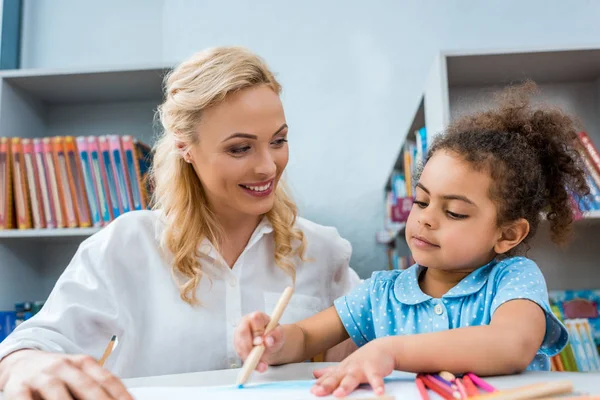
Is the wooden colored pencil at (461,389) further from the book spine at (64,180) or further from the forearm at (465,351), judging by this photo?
the book spine at (64,180)

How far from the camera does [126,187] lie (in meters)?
1.96

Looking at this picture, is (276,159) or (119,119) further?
(119,119)

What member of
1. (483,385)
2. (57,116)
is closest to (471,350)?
(483,385)

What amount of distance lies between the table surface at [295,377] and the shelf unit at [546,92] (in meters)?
1.08

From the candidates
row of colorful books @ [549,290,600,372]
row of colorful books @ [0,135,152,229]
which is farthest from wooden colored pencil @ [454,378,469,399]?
row of colorful books @ [0,135,152,229]

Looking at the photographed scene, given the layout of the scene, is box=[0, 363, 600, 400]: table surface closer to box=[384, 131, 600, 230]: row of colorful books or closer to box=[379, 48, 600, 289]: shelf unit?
box=[384, 131, 600, 230]: row of colorful books

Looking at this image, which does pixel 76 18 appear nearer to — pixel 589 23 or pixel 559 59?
pixel 559 59

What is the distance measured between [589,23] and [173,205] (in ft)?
7.21

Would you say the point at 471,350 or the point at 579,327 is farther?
the point at 579,327

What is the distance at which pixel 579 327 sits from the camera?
1.89 m

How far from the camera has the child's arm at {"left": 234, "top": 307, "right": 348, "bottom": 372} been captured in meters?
0.78

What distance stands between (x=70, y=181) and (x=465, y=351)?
162cm

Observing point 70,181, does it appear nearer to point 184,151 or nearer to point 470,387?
point 184,151

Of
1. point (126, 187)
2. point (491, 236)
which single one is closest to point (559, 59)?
point (491, 236)
